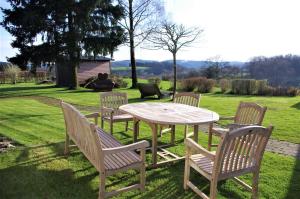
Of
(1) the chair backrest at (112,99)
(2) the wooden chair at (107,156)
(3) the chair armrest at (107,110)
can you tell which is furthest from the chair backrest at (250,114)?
(1) the chair backrest at (112,99)

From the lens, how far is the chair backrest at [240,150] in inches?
113

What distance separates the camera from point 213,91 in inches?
730

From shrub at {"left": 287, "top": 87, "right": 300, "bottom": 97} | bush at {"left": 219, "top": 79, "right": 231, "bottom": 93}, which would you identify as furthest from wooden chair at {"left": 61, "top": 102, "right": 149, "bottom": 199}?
shrub at {"left": 287, "top": 87, "right": 300, "bottom": 97}

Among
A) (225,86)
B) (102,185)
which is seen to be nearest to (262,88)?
(225,86)

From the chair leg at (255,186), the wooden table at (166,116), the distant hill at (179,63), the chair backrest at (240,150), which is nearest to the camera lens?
the chair backrest at (240,150)

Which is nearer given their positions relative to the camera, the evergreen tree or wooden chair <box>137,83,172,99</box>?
wooden chair <box>137,83,172,99</box>

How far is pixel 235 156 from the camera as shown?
10.1 ft

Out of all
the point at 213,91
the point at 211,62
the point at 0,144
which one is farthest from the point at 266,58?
the point at 0,144

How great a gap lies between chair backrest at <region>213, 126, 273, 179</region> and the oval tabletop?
3.21 feet

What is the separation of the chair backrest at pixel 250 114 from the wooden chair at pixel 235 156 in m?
1.56

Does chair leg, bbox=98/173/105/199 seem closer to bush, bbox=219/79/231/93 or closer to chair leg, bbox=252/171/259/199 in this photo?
chair leg, bbox=252/171/259/199

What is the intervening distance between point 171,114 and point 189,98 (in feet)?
6.11

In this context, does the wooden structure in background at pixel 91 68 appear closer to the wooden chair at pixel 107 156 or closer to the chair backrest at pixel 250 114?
the chair backrest at pixel 250 114

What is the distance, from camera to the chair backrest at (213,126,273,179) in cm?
288
